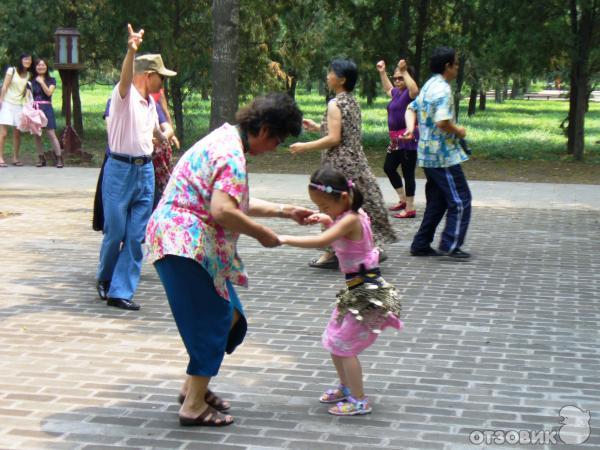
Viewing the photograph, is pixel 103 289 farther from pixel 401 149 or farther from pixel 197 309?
pixel 401 149

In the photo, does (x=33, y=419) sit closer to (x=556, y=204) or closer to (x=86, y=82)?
(x=556, y=204)

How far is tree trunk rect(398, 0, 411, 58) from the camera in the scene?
22.1 meters

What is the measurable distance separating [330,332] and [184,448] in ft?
3.16

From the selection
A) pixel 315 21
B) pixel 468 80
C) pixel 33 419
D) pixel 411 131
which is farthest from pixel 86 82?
pixel 33 419

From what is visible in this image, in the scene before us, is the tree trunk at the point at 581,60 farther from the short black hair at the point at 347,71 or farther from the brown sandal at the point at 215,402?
the brown sandal at the point at 215,402

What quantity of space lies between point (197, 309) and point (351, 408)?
94 centimetres

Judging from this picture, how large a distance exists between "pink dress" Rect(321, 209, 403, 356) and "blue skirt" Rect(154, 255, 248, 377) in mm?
568

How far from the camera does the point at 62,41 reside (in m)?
18.7

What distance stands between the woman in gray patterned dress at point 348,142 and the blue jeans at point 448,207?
706mm

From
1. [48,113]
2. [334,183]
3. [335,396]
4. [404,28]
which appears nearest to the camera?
[334,183]

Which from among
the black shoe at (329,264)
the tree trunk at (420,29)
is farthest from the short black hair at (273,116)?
the tree trunk at (420,29)

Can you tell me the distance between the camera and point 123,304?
7406 mm

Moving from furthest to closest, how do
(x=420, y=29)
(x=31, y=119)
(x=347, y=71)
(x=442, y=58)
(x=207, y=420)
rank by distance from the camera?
1. (x=420, y=29)
2. (x=31, y=119)
3. (x=442, y=58)
4. (x=347, y=71)
5. (x=207, y=420)

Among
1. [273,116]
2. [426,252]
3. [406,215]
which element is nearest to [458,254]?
[426,252]
